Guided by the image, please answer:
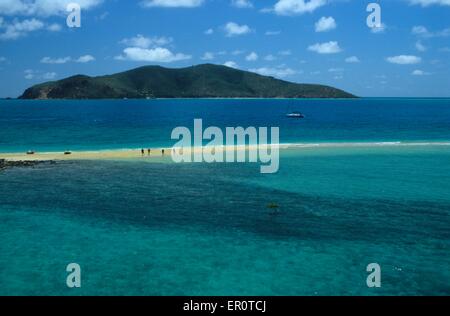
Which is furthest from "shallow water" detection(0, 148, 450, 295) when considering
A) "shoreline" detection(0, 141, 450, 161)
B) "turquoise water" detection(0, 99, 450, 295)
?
"shoreline" detection(0, 141, 450, 161)

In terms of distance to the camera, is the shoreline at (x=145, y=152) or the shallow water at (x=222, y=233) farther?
the shoreline at (x=145, y=152)

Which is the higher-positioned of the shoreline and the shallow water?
the shoreline

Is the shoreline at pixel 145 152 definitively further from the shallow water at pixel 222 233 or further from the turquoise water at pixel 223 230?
the shallow water at pixel 222 233

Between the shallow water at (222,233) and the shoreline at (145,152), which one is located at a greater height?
the shoreline at (145,152)

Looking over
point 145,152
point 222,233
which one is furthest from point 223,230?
point 145,152

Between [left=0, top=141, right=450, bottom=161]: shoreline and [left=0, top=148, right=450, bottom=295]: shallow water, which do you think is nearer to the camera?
[left=0, top=148, right=450, bottom=295]: shallow water

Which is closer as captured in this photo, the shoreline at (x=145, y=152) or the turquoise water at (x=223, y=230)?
the turquoise water at (x=223, y=230)

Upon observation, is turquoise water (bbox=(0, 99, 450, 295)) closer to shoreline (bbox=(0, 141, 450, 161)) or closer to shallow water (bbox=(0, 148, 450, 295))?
shallow water (bbox=(0, 148, 450, 295))

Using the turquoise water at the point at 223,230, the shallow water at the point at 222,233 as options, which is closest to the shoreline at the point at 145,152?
the turquoise water at the point at 223,230

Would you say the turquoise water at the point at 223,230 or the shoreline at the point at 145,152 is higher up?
the shoreline at the point at 145,152

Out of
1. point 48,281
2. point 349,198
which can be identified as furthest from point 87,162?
point 48,281
